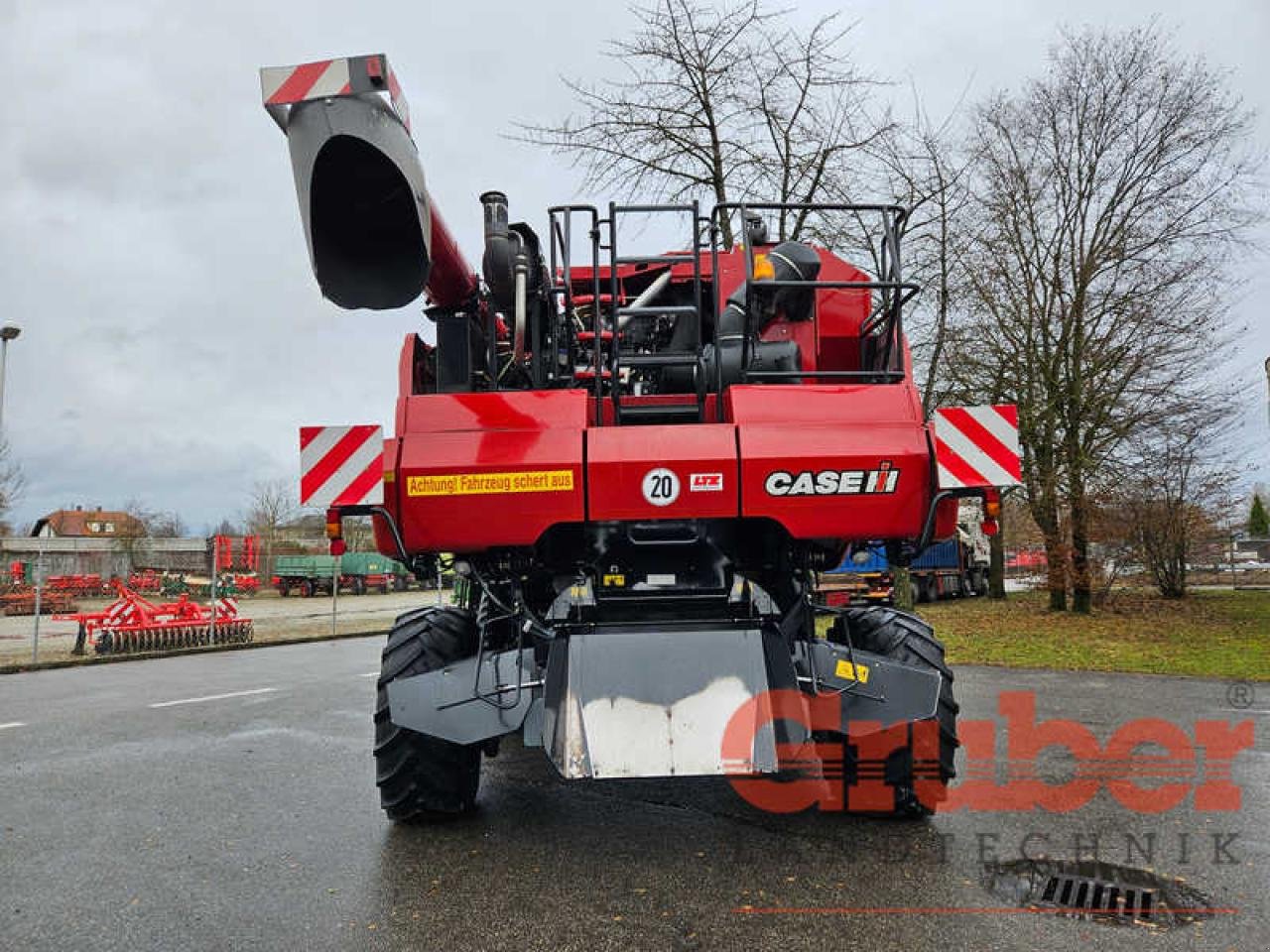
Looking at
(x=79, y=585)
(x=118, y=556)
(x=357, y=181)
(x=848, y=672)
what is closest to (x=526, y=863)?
(x=848, y=672)

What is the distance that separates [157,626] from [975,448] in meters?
16.2

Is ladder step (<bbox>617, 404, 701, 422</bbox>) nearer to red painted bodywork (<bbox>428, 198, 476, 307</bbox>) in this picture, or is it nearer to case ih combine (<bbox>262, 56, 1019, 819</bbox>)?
case ih combine (<bbox>262, 56, 1019, 819</bbox>)

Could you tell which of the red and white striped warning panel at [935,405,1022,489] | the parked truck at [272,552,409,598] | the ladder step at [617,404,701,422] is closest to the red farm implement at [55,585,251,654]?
the ladder step at [617,404,701,422]

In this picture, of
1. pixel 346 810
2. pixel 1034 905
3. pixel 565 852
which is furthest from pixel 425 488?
pixel 1034 905

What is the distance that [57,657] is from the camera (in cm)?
1539

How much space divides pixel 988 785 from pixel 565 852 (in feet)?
8.42

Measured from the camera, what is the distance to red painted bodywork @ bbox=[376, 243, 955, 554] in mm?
4121

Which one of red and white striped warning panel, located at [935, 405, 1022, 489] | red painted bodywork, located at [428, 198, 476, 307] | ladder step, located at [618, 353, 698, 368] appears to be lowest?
red and white striped warning panel, located at [935, 405, 1022, 489]

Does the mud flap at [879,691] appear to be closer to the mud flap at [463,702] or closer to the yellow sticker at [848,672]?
the yellow sticker at [848,672]

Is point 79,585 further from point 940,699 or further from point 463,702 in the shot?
point 940,699

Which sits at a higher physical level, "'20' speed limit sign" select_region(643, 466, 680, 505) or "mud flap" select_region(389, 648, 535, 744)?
"'20' speed limit sign" select_region(643, 466, 680, 505)

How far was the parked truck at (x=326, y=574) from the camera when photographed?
4188 cm

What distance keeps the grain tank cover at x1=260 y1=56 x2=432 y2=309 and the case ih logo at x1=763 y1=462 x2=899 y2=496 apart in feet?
5.82

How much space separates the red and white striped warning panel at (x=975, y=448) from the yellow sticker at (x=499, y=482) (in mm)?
1662
